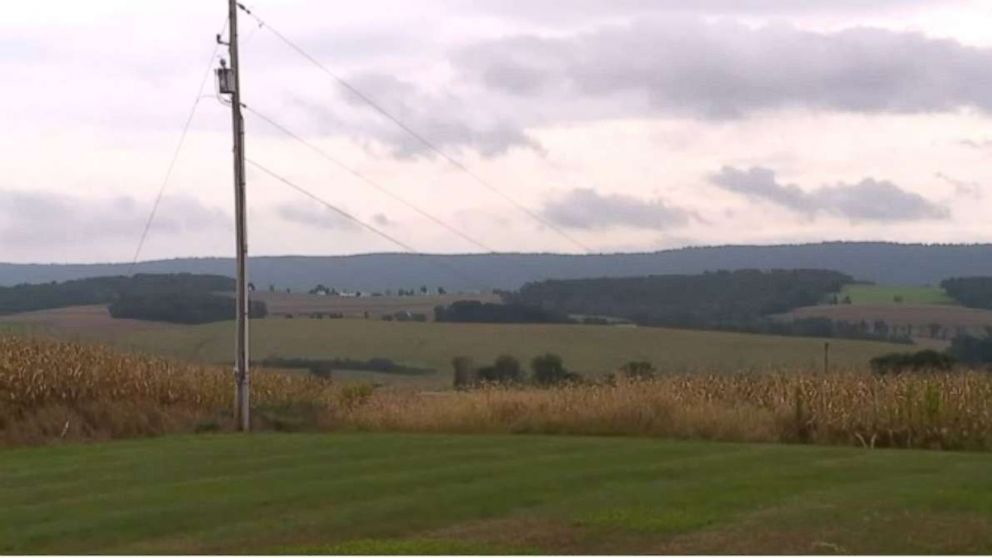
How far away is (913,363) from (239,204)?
15519 mm

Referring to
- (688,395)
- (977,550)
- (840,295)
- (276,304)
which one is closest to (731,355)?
(688,395)

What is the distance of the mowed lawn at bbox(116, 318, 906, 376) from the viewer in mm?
45219

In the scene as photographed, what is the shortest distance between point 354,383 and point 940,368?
15.3 meters

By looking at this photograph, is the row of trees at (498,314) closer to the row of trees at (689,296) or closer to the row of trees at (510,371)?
the row of trees at (689,296)

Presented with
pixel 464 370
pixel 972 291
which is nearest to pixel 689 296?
pixel 972 291

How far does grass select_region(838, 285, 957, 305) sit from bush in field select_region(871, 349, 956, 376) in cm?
2116

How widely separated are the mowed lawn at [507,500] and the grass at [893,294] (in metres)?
38.3

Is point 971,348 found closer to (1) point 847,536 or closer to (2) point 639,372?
(2) point 639,372

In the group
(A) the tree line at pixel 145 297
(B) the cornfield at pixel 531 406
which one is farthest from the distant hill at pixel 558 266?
(B) the cornfield at pixel 531 406

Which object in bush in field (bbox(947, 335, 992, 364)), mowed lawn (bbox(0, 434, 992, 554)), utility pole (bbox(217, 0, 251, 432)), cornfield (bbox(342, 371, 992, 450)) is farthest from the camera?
bush in field (bbox(947, 335, 992, 364))

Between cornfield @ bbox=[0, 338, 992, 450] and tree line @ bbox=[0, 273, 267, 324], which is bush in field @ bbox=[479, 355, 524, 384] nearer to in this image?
cornfield @ bbox=[0, 338, 992, 450]

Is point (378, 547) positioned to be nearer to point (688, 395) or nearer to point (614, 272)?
point (688, 395)

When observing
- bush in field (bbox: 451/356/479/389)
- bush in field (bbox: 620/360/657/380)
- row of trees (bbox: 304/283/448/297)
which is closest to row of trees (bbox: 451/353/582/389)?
bush in field (bbox: 451/356/479/389)

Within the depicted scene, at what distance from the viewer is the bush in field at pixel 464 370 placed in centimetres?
3934
